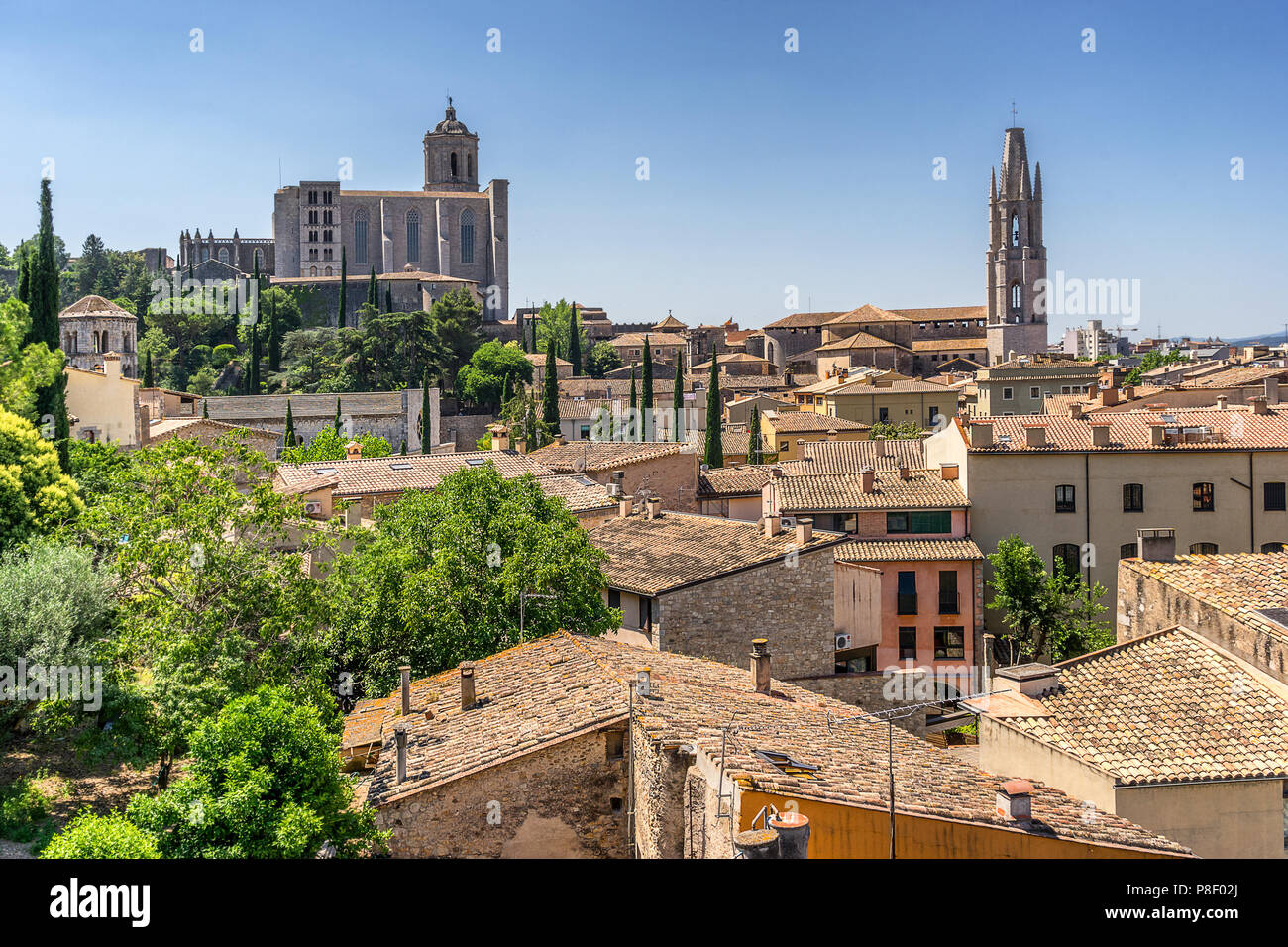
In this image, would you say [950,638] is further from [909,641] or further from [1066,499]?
[1066,499]

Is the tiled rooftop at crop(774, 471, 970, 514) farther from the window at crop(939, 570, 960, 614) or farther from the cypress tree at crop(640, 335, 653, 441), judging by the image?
the cypress tree at crop(640, 335, 653, 441)

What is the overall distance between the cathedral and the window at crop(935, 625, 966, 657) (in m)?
73.7

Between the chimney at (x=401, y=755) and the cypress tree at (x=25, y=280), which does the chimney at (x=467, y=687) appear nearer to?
the chimney at (x=401, y=755)

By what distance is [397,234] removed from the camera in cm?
9988

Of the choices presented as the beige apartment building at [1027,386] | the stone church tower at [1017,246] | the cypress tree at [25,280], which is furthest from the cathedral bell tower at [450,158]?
the cypress tree at [25,280]

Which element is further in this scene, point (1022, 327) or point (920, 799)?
point (1022, 327)

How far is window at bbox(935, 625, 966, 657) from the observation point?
1010 inches

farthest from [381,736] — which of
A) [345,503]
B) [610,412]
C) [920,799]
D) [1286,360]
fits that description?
[1286,360]

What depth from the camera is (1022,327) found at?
9588cm

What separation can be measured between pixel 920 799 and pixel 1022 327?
93.8 metres

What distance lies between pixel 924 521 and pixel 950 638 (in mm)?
2906

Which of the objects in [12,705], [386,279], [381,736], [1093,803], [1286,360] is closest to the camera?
[1093,803]

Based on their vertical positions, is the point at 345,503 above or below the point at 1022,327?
below
